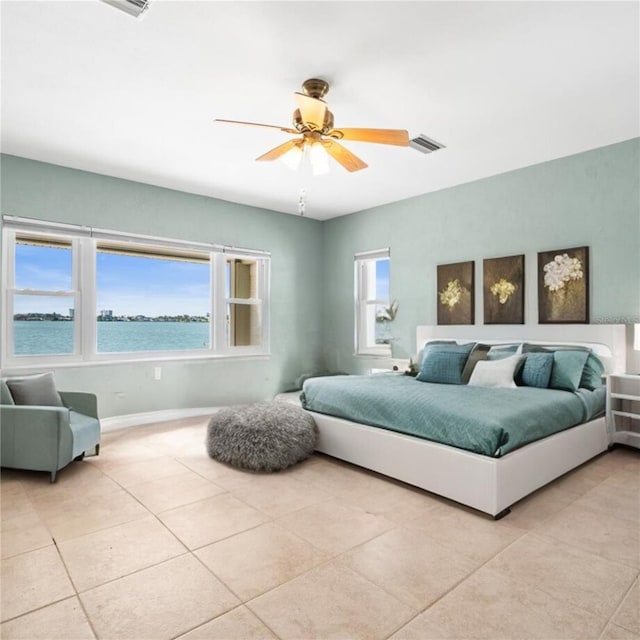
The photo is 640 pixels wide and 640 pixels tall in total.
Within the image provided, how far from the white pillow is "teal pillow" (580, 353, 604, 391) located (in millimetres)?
496

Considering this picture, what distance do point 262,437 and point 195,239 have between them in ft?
8.97

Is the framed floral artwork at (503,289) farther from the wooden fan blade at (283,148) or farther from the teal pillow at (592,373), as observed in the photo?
the wooden fan blade at (283,148)

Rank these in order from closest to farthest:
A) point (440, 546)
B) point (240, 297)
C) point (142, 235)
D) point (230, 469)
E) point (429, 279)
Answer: point (440, 546), point (230, 469), point (142, 235), point (429, 279), point (240, 297)

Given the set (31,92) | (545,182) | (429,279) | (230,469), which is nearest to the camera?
(31,92)

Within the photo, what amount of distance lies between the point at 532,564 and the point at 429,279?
3488mm

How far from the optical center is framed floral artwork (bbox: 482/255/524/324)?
4.31m

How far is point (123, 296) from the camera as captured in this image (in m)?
4.84

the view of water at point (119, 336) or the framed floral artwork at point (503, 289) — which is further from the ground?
the framed floral artwork at point (503, 289)

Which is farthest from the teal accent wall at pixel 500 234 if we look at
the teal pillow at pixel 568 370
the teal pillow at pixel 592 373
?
the teal pillow at pixel 568 370

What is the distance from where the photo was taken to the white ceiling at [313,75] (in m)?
2.16

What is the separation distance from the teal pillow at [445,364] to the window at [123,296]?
237 centimetres

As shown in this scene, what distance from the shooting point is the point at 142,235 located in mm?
4688

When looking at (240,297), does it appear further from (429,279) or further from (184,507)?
(184,507)

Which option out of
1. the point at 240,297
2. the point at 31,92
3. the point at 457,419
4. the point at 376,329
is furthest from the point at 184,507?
the point at 376,329
